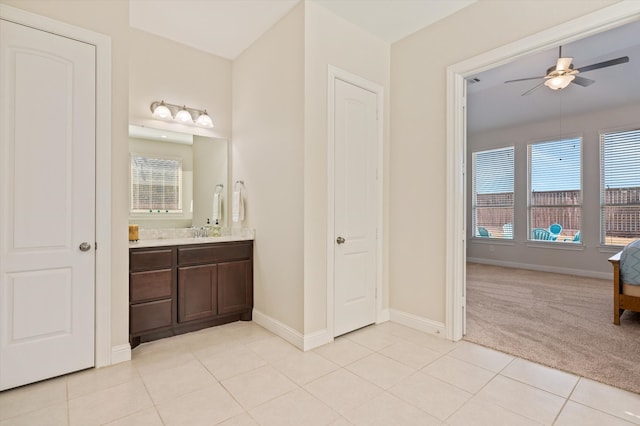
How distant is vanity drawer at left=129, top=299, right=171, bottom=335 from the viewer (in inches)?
109

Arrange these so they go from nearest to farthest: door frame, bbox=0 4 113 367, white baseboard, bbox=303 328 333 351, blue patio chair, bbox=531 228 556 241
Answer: door frame, bbox=0 4 113 367 → white baseboard, bbox=303 328 333 351 → blue patio chair, bbox=531 228 556 241

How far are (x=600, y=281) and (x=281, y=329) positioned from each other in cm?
560

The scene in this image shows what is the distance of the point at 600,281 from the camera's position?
5.38m

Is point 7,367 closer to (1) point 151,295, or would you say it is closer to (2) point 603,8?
(1) point 151,295

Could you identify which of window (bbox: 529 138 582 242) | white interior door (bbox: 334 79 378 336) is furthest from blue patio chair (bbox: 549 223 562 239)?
white interior door (bbox: 334 79 378 336)

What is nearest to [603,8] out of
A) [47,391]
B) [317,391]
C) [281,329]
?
[317,391]

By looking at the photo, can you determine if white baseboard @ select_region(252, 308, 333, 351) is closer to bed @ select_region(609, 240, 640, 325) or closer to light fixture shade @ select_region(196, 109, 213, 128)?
light fixture shade @ select_region(196, 109, 213, 128)

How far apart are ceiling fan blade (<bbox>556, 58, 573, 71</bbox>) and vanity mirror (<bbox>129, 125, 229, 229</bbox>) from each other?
4072mm

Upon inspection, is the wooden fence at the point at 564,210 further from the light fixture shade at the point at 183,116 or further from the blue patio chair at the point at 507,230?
the light fixture shade at the point at 183,116

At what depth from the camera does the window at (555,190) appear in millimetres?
5949

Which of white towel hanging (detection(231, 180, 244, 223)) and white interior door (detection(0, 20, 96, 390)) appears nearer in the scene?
white interior door (detection(0, 20, 96, 390))

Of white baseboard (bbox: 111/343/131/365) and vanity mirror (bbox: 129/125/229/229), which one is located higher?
vanity mirror (bbox: 129/125/229/229)

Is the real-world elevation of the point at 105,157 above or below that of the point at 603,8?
below

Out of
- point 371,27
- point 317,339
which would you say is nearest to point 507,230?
point 371,27
